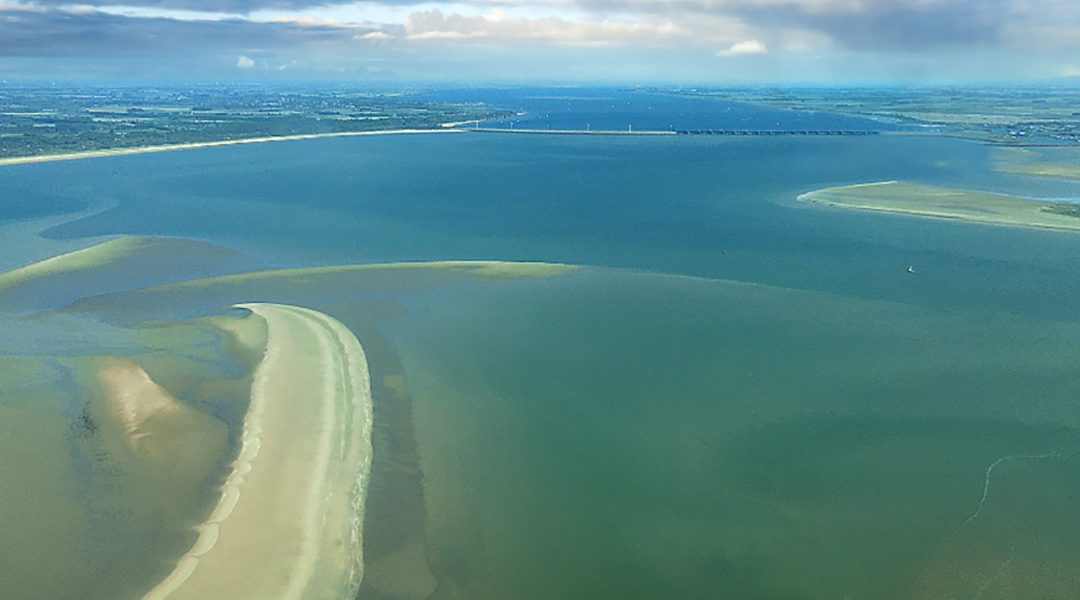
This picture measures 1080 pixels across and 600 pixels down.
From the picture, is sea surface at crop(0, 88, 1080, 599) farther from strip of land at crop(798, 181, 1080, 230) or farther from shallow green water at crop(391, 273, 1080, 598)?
strip of land at crop(798, 181, 1080, 230)

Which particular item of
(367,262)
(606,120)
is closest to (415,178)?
(367,262)

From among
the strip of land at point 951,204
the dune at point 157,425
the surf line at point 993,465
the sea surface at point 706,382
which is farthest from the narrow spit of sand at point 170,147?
the surf line at point 993,465

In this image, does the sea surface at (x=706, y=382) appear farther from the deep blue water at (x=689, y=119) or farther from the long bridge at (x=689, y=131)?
the deep blue water at (x=689, y=119)

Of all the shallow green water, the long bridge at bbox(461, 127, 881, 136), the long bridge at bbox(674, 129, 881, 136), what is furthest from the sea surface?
the long bridge at bbox(461, 127, 881, 136)

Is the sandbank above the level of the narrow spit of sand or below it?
below

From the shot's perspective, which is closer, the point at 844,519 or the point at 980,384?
the point at 844,519

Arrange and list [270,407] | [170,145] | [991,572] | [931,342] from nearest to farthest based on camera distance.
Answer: [991,572] → [270,407] → [931,342] → [170,145]

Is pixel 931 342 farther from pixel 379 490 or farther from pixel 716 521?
pixel 379 490
